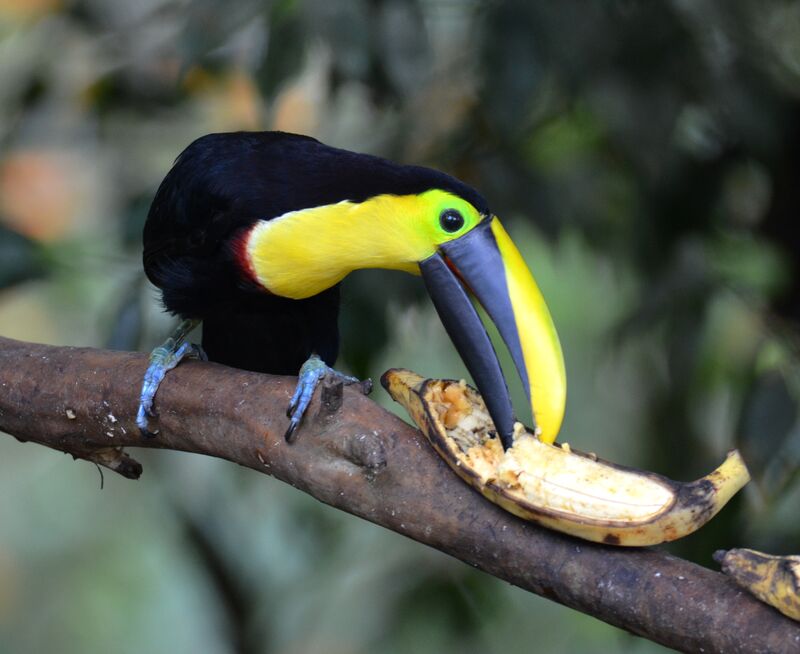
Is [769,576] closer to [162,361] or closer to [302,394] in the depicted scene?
[302,394]

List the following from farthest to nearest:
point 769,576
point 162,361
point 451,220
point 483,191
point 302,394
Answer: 1. point 483,191
2. point 162,361
3. point 451,220
4. point 302,394
5. point 769,576

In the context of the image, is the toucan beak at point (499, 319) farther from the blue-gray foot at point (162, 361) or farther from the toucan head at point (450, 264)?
the blue-gray foot at point (162, 361)

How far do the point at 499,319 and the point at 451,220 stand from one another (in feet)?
0.62

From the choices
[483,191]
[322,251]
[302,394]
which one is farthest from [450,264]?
[483,191]

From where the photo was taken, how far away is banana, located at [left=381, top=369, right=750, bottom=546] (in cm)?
136

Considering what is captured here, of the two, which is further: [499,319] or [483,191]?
[483,191]

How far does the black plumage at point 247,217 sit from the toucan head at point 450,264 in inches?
1.0

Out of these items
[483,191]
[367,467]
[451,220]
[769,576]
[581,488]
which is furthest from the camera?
[483,191]

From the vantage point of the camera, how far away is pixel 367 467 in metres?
1.52

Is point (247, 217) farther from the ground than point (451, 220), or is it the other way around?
point (451, 220)

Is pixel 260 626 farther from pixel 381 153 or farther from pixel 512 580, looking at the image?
pixel 512 580

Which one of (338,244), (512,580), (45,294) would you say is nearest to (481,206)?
(338,244)

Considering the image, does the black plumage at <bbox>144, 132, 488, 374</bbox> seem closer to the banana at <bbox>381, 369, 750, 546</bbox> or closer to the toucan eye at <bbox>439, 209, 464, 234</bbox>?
the toucan eye at <bbox>439, 209, 464, 234</bbox>

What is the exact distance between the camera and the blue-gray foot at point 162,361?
178cm
